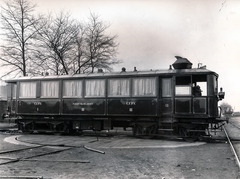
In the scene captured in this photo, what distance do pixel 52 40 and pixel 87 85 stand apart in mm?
12496

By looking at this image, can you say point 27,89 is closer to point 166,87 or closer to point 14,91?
point 14,91

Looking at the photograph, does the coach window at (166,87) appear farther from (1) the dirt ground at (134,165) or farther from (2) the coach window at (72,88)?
(2) the coach window at (72,88)

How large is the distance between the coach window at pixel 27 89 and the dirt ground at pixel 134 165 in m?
7.80

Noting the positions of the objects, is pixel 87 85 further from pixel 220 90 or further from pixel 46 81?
pixel 220 90

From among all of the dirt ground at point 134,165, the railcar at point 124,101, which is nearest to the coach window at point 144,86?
the railcar at point 124,101

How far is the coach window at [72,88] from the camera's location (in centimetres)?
1656

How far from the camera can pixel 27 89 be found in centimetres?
1784

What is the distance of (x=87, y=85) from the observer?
16.4 metres

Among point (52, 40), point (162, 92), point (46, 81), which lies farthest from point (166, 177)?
point (52, 40)

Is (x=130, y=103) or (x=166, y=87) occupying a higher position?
(x=166, y=87)

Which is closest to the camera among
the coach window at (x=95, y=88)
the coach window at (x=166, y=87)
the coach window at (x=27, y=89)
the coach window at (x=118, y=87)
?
the coach window at (x=166, y=87)

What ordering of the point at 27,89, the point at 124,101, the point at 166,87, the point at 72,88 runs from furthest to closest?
the point at 27,89 → the point at 72,88 → the point at 124,101 → the point at 166,87

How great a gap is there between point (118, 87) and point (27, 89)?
5721 millimetres

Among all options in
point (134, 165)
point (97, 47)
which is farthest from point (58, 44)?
point (134, 165)
